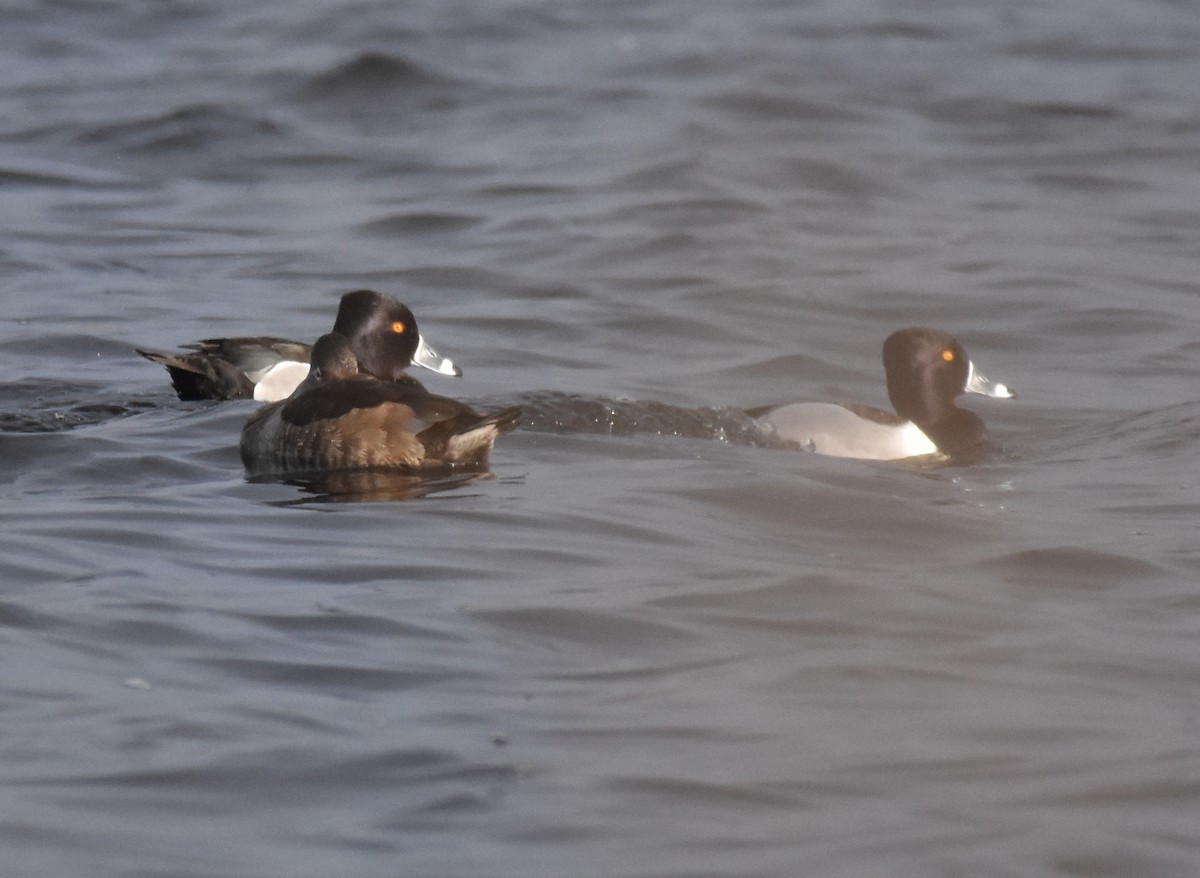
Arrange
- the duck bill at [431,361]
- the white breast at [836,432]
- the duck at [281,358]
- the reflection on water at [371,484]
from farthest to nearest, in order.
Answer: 1. the duck bill at [431,361]
2. the duck at [281,358]
3. the white breast at [836,432]
4. the reflection on water at [371,484]

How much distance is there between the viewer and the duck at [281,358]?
30.0ft

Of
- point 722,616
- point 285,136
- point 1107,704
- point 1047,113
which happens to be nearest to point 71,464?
point 722,616

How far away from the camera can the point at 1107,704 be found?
474 centimetres

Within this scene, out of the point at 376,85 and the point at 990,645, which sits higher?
the point at 376,85

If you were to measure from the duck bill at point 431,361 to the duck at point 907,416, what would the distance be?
56.2 inches

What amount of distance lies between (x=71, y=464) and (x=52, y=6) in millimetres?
21175

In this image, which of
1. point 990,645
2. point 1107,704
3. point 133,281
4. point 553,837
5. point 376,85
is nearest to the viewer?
point 553,837

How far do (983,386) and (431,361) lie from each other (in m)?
2.85

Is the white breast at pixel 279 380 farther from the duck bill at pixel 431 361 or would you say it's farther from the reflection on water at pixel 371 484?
the reflection on water at pixel 371 484

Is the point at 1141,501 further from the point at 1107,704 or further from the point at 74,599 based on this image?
the point at 74,599

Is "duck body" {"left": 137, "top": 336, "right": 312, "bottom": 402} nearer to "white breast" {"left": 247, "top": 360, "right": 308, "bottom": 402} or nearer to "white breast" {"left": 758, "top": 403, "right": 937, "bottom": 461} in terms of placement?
"white breast" {"left": 247, "top": 360, "right": 308, "bottom": 402}

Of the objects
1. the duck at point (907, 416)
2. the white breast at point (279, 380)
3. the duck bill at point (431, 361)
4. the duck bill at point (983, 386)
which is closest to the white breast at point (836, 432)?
the duck at point (907, 416)

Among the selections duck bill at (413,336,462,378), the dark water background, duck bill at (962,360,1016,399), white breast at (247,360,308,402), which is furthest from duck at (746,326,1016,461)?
white breast at (247,360,308,402)

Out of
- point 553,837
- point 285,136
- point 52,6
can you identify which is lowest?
point 553,837
